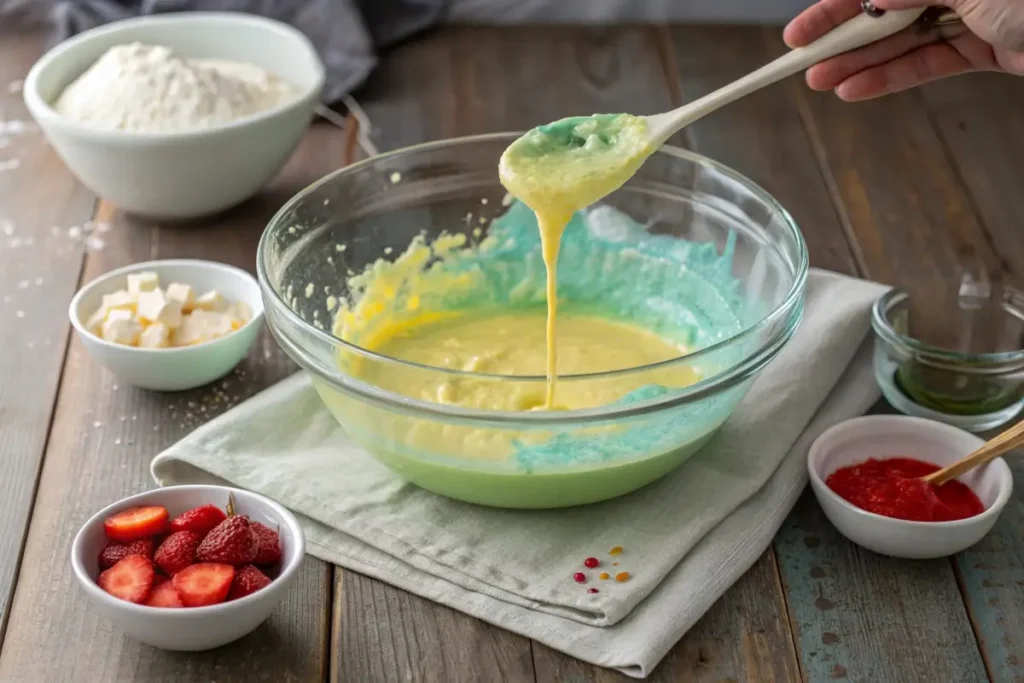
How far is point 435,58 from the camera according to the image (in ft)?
9.89

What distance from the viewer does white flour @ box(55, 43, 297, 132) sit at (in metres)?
2.24

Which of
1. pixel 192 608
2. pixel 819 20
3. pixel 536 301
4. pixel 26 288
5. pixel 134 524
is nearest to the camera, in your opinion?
pixel 192 608

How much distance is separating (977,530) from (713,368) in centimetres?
36

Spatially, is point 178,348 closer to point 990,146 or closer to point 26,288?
point 26,288

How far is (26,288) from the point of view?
7.09 feet

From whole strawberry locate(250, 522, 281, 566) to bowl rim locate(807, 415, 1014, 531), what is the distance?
661 millimetres

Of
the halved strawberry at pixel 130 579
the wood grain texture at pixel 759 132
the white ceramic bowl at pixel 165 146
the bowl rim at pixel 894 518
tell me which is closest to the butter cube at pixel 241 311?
the white ceramic bowl at pixel 165 146

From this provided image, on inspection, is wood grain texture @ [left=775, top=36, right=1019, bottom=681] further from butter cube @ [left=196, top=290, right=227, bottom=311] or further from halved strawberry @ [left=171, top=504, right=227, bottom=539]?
butter cube @ [left=196, top=290, right=227, bottom=311]

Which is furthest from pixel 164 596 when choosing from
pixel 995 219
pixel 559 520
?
pixel 995 219

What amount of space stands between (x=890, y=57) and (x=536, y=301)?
0.63m

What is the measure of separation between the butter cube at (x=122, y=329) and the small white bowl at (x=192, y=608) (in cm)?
41

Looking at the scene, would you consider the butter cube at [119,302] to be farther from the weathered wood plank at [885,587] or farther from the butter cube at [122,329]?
the weathered wood plank at [885,587]

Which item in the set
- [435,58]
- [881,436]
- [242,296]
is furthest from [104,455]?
[435,58]

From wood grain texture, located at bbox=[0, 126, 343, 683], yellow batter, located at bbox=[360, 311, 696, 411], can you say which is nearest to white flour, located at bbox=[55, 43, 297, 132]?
wood grain texture, located at bbox=[0, 126, 343, 683]
